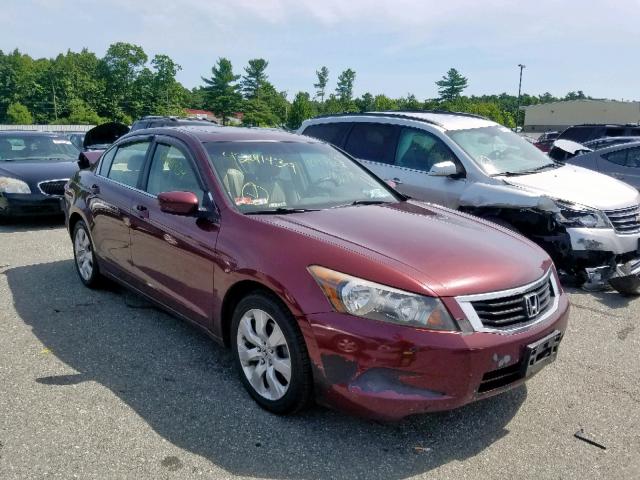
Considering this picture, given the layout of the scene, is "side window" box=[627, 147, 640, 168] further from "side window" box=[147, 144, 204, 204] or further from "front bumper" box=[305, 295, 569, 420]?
"side window" box=[147, 144, 204, 204]

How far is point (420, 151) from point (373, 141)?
0.73 meters

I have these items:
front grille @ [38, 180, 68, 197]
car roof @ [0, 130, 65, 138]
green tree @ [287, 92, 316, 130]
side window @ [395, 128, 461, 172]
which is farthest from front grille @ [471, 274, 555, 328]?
green tree @ [287, 92, 316, 130]

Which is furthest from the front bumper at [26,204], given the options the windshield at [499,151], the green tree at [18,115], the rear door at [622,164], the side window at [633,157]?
the green tree at [18,115]

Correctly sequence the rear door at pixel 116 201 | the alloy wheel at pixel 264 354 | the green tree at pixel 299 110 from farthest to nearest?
1. the green tree at pixel 299 110
2. the rear door at pixel 116 201
3. the alloy wheel at pixel 264 354

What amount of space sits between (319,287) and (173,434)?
43.8 inches

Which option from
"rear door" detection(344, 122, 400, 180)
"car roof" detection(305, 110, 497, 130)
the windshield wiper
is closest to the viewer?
the windshield wiper

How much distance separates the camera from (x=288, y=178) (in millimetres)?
4066

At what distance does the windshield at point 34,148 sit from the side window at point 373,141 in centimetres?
536

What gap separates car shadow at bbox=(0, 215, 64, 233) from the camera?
8.70m

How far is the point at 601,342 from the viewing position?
14.6 feet

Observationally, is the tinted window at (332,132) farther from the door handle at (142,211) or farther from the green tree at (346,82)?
the green tree at (346,82)

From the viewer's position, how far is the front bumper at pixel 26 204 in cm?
846

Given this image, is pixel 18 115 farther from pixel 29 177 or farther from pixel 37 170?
pixel 29 177

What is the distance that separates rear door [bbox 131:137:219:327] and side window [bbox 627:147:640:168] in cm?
812
